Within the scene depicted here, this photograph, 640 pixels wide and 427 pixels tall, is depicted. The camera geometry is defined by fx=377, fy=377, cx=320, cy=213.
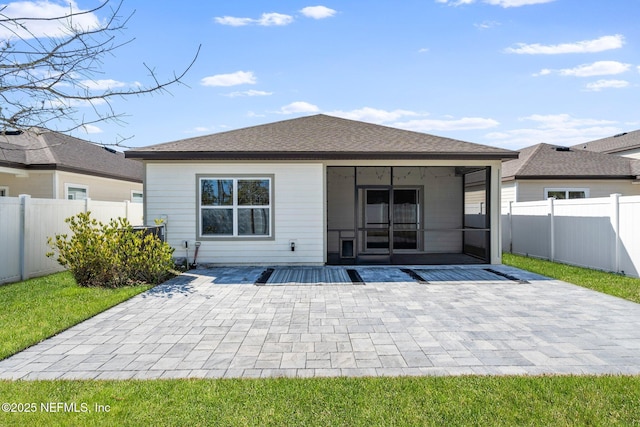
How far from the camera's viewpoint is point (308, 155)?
29.7 ft

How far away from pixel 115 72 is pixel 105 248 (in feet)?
17.8

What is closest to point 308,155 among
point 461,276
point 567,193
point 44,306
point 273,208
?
point 273,208

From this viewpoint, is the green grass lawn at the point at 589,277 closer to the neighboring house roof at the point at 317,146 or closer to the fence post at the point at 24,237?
the neighboring house roof at the point at 317,146

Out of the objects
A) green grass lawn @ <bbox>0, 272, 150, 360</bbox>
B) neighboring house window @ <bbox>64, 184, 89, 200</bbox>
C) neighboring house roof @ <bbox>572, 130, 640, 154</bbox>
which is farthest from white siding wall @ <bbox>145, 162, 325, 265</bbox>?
neighboring house roof @ <bbox>572, 130, 640, 154</bbox>

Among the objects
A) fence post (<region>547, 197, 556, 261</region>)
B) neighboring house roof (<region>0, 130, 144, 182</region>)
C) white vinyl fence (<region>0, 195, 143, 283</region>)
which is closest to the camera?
white vinyl fence (<region>0, 195, 143, 283</region>)

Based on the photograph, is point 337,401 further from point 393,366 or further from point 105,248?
point 105,248

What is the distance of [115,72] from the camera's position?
9.18ft

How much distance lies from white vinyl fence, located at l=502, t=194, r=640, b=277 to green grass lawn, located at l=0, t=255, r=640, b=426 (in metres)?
6.26

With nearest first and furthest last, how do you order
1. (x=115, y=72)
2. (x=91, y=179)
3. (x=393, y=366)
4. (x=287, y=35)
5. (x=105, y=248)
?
(x=115, y=72), (x=393, y=366), (x=105, y=248), (x=287, y=35), (x=91, y=179)

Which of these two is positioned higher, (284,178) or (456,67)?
(456,67)

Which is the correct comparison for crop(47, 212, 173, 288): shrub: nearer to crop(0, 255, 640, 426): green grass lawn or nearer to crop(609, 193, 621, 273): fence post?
crop(0, 255, 640, 426): green grass lawn

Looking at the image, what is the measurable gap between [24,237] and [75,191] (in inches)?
268

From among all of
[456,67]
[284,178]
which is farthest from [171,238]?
[456,67]

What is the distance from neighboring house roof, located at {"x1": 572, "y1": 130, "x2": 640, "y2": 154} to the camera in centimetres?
2096
